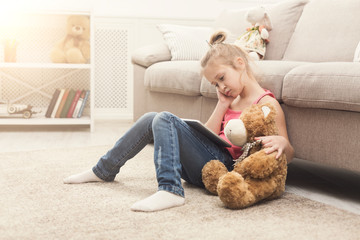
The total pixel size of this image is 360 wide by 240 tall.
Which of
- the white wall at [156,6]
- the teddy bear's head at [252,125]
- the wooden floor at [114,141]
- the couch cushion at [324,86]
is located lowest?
the wooden floor at [114,141]

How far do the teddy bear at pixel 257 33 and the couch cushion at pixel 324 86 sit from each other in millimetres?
741

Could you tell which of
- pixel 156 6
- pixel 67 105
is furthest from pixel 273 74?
pixel 156 6

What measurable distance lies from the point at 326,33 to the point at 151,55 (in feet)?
3.11

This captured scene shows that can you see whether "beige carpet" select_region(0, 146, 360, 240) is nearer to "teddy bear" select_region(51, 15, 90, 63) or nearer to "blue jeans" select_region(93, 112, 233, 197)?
"blue jeans" select_region(93, 112, 233, 197)

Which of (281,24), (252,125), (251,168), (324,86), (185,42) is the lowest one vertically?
(251,168)

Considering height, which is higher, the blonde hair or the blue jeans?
the blonde hair

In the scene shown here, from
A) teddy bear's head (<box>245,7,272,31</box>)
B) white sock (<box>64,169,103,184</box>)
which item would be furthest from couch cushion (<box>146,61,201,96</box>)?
white sock (<box>64,169,103,184</box>)

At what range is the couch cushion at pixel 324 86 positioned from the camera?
129cm

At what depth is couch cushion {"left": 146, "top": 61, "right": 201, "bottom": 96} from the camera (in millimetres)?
2029

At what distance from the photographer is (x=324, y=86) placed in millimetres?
1350

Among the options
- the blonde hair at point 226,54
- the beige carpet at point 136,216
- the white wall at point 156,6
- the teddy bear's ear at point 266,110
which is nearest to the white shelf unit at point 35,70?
the white wall at point 156,6

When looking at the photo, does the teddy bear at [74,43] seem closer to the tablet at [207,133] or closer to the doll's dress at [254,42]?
the doll's dress at [254,42]

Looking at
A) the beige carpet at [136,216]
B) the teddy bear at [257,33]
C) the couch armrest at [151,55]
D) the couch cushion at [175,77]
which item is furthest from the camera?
the couch armrest at [151,55]

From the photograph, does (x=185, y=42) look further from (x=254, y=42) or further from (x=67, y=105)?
(x=67, y=105)
